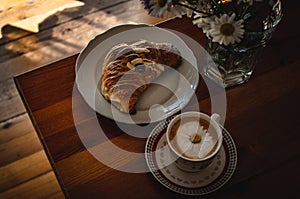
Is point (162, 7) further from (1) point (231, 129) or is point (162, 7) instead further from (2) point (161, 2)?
(1) point (231, 129)

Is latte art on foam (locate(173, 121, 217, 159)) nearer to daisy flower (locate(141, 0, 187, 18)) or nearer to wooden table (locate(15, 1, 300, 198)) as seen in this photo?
wooden table (locate(15, 1, 300, 198))

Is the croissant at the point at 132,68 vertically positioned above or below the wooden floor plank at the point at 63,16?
above

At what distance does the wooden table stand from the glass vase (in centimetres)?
3

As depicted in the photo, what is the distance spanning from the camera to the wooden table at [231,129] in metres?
0.82

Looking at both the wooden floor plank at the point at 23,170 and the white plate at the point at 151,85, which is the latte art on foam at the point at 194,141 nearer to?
the white plate at the point at 151,85

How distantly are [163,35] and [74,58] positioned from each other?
21 cm

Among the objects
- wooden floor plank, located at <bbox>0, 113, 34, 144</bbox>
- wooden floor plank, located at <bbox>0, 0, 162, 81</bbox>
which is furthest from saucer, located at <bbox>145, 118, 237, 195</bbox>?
wooden floor plank, located at <bbox>0, 0, 162, 81</bbox>

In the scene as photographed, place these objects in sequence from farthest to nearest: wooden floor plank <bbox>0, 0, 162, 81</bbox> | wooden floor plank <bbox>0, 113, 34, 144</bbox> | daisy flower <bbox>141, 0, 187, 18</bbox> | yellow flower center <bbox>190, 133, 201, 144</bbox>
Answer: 1. wooden floor plank <bbox>0, 0, 162, 81</bbox>
2. wooden floor plank <bbox>0, 113, 34, 144</bbox>
3. yellow flower center <bbox>190, 133, 201, 144</bbox>
4. daisy flower <bbox>141, 0, 187, 18</bbox>

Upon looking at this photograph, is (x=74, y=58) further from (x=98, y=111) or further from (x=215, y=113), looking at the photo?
(x=215, y=113)

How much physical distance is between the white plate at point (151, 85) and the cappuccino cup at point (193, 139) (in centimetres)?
7

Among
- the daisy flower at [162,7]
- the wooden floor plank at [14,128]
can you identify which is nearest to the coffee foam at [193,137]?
the daisy flower at [162,7]

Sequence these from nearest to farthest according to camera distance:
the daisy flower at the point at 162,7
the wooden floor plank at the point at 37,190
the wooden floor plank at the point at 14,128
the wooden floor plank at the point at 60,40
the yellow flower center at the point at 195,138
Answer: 1. the daisy flower at the point at 162,7
2. the yellow flower center at the point at 195,138
3. the wooden floor plank at the point at 37,190
4. the wooden floor plank at the point at 14,128
5. the wooden floor plank at the point at 60,40

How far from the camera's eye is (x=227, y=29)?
0.74 m

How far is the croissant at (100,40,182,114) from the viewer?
90 cm
